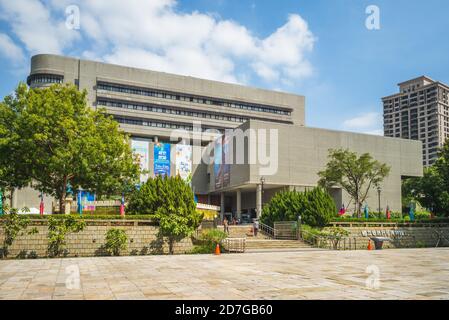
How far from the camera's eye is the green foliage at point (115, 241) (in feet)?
83.5

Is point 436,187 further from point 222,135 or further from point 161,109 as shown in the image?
point 161,109

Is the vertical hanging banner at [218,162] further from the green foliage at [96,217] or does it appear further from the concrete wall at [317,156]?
the green foliage at [96,217]

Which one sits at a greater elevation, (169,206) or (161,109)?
(161,109)

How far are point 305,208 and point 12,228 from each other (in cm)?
2344

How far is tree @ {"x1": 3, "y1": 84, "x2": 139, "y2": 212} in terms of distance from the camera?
27453 mm

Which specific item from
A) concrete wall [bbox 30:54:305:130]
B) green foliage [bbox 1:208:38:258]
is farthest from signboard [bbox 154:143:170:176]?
green foliage [bbox 1:208:38:258]

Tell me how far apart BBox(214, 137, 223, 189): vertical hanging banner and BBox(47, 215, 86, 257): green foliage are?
39.0 m

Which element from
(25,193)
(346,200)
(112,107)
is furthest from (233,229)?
(112,107)

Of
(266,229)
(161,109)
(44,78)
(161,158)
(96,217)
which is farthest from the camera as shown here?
(161,109)

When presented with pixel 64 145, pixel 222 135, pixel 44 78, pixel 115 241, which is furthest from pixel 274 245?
pixel 44 78

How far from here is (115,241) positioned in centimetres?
2552

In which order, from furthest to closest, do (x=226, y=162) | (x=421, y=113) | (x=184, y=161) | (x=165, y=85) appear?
(x=421, y=113) → (x=165, y=85) → (x=184, y=161) → (x=226, y=162)

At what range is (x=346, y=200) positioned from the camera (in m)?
59.9
